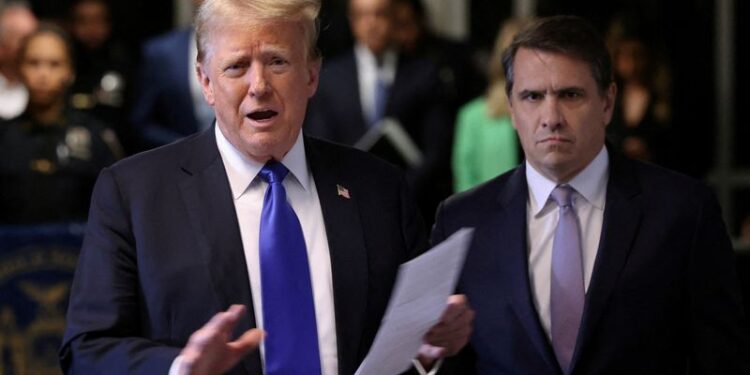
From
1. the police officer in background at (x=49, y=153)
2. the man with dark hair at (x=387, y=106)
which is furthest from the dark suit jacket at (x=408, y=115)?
the police officer in background at (x=49, y=153)

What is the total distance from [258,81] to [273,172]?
233mm

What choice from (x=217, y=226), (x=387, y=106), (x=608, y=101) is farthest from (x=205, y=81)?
(x=387, y=106)

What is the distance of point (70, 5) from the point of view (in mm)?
8594

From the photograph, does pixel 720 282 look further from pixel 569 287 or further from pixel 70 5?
pixel 70 5

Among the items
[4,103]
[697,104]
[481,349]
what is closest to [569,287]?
[481,349]

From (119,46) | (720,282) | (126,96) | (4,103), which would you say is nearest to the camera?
(720,282)

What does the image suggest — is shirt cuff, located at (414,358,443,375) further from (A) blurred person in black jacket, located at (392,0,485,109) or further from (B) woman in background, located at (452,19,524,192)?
(A) blurred person in black jacket, located at (392,0,485,109)

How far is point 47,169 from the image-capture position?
645 centimetres

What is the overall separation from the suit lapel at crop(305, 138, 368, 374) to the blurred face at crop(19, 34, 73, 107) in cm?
320

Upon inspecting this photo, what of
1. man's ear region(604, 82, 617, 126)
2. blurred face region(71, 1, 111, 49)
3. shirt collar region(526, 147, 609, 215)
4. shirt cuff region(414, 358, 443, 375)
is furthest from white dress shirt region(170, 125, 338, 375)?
blurred face region(71, 1, 111, 49)

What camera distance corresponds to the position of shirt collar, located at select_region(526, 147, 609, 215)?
4.00 metres

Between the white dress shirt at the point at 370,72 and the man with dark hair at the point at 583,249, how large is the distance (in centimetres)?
279

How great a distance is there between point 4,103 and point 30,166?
0.75 m

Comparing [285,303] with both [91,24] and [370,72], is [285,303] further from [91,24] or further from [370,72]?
[91,24]
